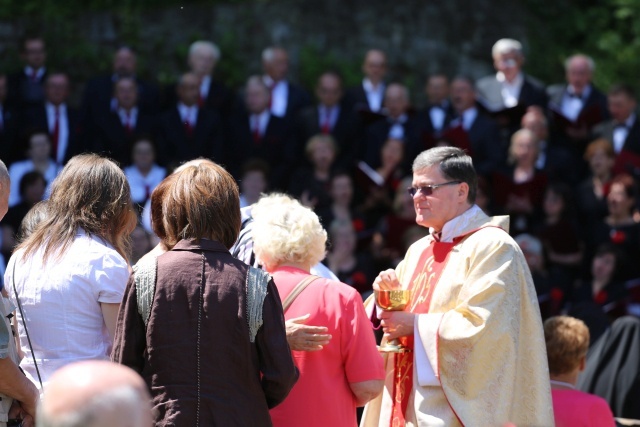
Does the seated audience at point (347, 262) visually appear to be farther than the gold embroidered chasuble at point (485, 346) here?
Yes

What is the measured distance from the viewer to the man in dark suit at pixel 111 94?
1134cm

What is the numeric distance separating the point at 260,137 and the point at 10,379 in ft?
24.6

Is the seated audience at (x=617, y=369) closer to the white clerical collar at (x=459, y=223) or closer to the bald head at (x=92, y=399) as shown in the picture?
the white clerical collar at (x=459, y=223)

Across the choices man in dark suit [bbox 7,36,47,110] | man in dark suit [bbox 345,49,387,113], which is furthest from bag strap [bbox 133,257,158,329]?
man in dark suit [bbox 345,49,387,113]

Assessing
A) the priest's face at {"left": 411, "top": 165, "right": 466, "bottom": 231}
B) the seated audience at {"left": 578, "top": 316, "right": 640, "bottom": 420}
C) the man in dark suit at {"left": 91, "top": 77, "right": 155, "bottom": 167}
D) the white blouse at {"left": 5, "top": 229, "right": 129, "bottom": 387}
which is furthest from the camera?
the man in dark suit at {"left": 91, "top": 77, "right": 155, "bottom": 167}

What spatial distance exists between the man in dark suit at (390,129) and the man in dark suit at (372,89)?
0.30m

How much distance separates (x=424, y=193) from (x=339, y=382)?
3.34 feet

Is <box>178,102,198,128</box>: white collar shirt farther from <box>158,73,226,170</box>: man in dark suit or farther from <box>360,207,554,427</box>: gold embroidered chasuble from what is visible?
<box>360,207,554,427</box>: gold embroidered chasuble

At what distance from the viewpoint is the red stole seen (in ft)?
17.0

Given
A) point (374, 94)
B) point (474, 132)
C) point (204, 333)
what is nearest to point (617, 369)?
point (204, 333)

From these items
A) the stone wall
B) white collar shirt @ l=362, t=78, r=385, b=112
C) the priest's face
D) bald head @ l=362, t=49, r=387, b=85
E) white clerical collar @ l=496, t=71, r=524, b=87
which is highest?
the stone wall

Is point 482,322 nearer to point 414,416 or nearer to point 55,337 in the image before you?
point 414,416

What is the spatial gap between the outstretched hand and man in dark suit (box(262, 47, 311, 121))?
24.2ft

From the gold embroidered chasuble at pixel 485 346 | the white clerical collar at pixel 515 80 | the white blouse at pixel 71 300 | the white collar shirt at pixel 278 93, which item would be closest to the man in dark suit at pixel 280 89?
the white collar shirt at pixel 278 93
